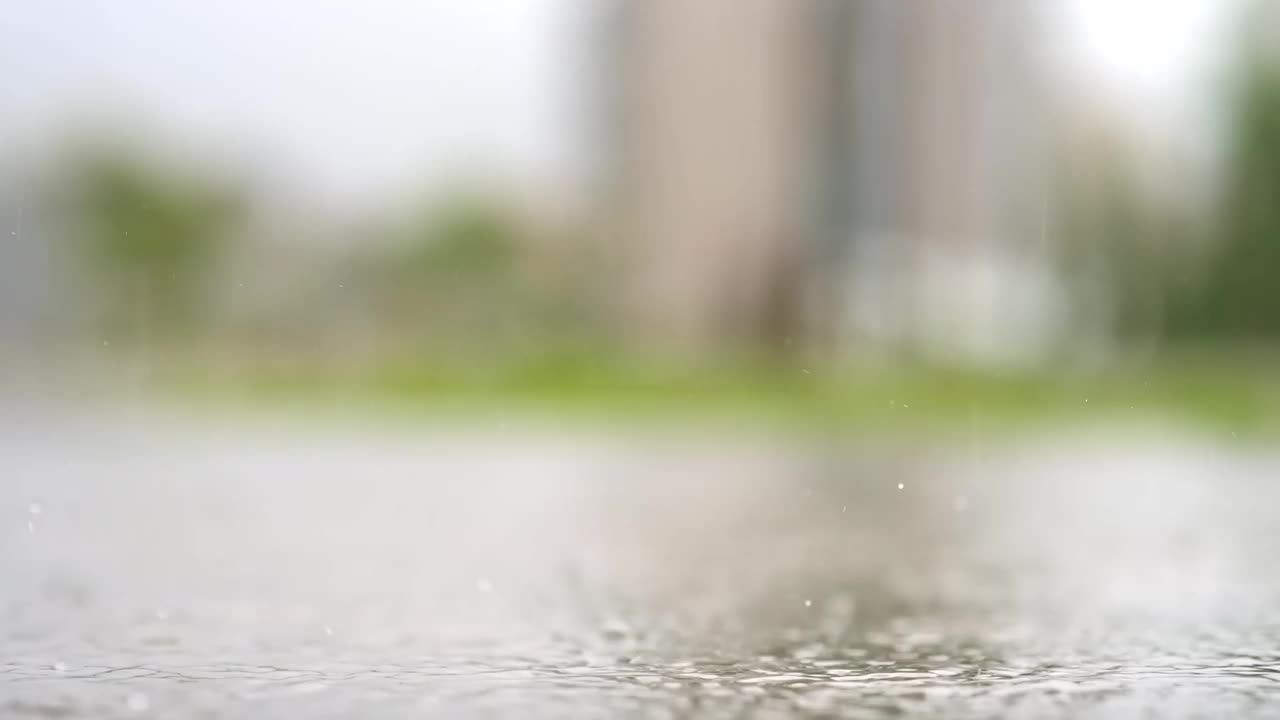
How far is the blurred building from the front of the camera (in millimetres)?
16344

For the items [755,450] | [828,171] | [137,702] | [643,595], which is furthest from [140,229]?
[137,702]

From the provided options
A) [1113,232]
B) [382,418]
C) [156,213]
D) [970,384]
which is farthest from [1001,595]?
[156,213]

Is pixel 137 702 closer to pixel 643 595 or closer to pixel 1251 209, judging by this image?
pixel 643 595

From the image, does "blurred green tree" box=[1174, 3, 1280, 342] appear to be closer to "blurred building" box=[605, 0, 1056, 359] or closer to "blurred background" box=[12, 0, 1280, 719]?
"blurred background" box=[12, 0, 1280, 719]

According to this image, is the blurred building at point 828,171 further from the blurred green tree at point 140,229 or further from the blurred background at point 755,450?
the blurred green tree at point 140,229

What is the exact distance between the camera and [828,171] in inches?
663

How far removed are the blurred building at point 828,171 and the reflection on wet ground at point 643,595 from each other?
12197mm

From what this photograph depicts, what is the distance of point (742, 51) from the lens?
655 inches

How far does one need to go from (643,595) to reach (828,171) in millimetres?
15433

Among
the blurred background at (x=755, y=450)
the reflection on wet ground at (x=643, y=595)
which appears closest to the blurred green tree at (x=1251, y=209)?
the blurred background at (x=755, y=450)

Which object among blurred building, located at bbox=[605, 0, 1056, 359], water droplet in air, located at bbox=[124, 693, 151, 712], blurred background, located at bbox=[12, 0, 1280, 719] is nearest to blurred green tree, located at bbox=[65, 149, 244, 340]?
blurred background, located at bbox=[12, 0, 1280, 719]

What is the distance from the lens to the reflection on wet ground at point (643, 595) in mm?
1011

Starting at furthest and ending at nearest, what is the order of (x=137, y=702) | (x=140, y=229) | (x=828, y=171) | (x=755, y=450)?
1. (x=140, y=229)
2. (x=828, y=171)
3. (x=755, y=450)
4. (x=137, y=702)

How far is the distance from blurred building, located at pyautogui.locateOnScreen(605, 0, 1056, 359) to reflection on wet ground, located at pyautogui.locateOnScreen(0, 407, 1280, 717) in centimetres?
1220
